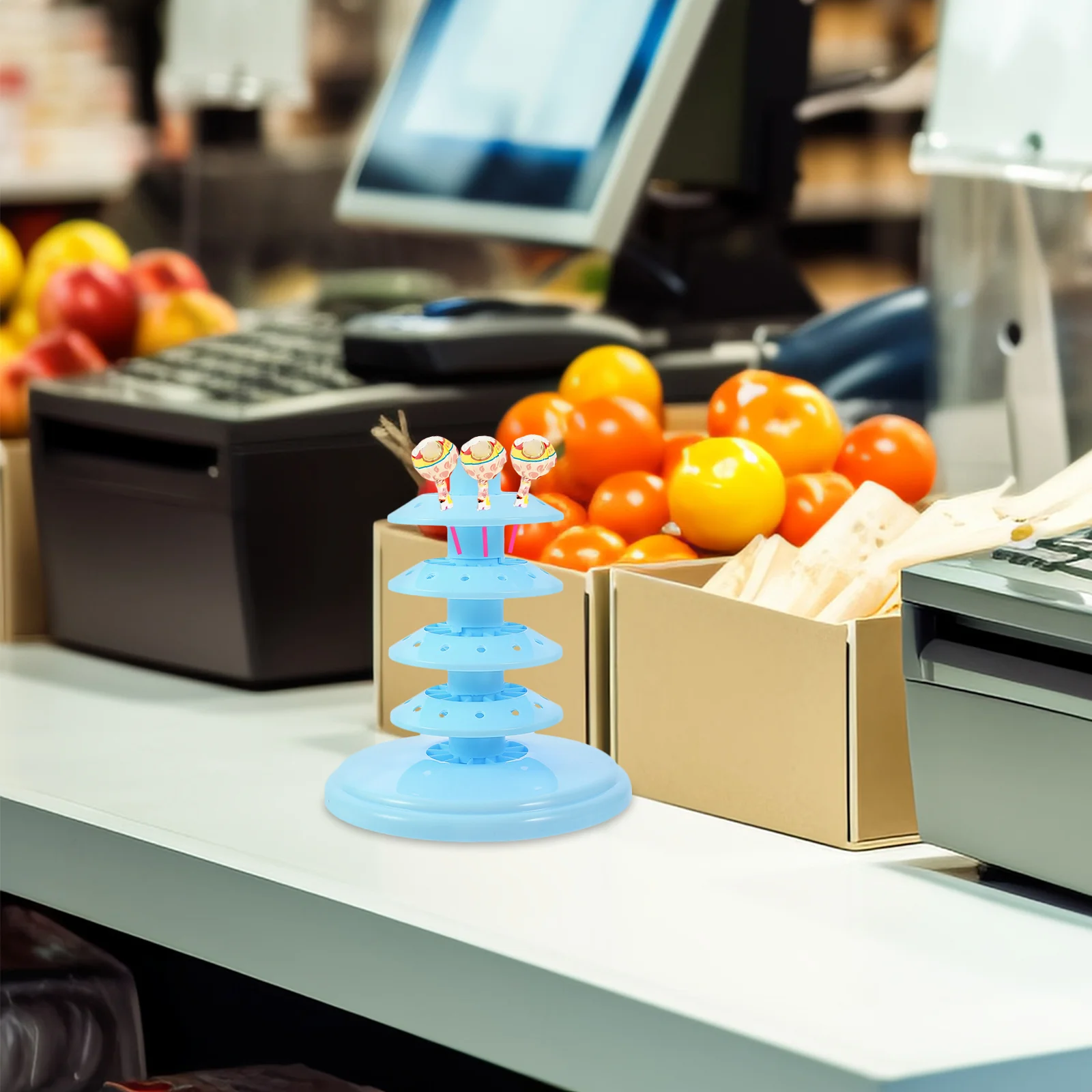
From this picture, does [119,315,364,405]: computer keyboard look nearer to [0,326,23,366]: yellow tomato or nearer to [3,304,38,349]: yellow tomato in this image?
[0,326,23,366]: yellow tomato

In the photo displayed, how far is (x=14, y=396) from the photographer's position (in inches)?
62.9

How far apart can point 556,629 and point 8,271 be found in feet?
3.21

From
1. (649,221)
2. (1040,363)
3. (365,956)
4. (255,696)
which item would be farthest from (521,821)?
(649,221)

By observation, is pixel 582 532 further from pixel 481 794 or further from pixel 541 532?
pixel 481 794

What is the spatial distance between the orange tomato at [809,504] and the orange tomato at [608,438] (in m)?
0.11

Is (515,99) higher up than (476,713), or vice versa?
(515,99)

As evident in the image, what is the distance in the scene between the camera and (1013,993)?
0.78m

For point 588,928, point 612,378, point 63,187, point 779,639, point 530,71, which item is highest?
point 530,71

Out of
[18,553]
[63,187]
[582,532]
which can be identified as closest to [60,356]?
[18,553]

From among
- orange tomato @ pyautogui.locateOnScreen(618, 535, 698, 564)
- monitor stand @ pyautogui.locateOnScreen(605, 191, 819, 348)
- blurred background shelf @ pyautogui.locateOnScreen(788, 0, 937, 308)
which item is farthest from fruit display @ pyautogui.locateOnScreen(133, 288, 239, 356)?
blurred background shelf @ pyautogui.locateOnScreen(788, 0, 937, 308)

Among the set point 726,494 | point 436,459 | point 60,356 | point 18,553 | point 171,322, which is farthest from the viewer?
point 171,322

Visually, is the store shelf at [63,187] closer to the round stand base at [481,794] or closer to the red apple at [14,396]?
the red apple at [14,396]

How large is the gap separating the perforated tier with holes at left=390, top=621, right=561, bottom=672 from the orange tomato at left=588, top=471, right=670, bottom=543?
20 centimetres

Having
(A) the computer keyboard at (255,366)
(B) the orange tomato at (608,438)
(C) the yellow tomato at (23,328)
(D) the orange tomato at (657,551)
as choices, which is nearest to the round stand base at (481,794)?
(D) the orange tomato at (657,551)
